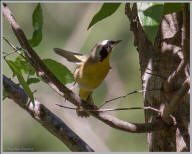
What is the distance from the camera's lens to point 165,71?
2021 millimetres

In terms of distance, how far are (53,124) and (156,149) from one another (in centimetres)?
59

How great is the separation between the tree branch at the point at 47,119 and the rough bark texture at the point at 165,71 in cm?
43

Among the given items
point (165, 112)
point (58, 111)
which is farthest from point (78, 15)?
point (165, 112)

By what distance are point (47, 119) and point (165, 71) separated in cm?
68

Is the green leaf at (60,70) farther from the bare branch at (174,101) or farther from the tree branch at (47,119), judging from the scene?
the bare branch at (174,101)

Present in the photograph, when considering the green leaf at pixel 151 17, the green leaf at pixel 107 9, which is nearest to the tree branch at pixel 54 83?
the green leaf at pixel 107 9

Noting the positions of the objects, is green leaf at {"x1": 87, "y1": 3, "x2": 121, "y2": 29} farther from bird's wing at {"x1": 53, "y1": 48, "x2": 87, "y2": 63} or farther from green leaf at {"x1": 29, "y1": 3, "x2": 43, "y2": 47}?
bird's wing at {"x1": 53, "y1": 48, "x2": 87, "y2": 63}

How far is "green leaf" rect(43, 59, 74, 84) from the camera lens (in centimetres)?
168

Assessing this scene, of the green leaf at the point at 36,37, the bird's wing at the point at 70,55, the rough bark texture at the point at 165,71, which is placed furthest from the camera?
the bird's wing at the point at 70,55

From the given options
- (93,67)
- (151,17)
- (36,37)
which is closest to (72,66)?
(93,67)

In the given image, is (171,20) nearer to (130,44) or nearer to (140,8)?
(140,8)

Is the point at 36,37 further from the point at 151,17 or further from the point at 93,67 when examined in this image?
Answer: the point at 93,67

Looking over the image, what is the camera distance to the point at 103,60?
2.80 metres

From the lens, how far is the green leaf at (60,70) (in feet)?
5.51
